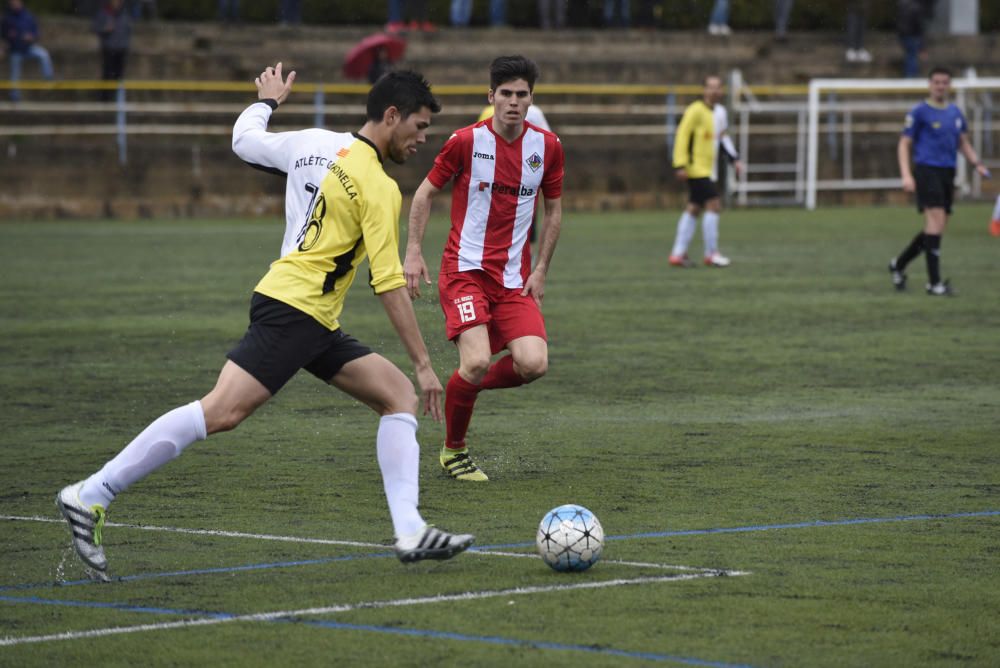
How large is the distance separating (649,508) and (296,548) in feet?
5.36

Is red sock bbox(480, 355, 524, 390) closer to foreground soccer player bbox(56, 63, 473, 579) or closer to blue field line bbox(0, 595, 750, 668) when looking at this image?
foreground soccer player bbox(56, 63, 473, 579)

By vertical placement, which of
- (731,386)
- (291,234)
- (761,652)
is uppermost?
(291,234)

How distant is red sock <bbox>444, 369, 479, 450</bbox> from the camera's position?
27.3 ft

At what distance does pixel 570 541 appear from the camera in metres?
6.18

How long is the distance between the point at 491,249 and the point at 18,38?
77.0 feet

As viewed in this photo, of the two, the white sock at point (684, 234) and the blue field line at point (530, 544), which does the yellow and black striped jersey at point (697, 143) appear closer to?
the white sock at point (684, 234)

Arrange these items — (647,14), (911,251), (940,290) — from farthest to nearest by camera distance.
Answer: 1. (647,14)
2. (911,251)
3. (940,290)

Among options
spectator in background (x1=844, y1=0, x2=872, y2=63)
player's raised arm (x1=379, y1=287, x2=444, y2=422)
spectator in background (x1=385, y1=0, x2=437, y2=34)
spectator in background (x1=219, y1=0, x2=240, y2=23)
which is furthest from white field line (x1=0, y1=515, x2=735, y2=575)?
spectator in background (x1=844, y1=0, x2=872, y2=63)

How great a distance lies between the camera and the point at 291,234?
6418 mm

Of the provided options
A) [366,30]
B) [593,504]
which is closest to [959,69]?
[366,30]

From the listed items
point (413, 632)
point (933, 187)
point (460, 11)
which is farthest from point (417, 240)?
point (460, 11)

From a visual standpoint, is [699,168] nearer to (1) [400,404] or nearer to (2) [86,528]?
(1) [400,404]

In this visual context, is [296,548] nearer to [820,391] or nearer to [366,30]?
[820,391]

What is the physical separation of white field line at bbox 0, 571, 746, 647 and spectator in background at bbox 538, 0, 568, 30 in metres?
31.2
